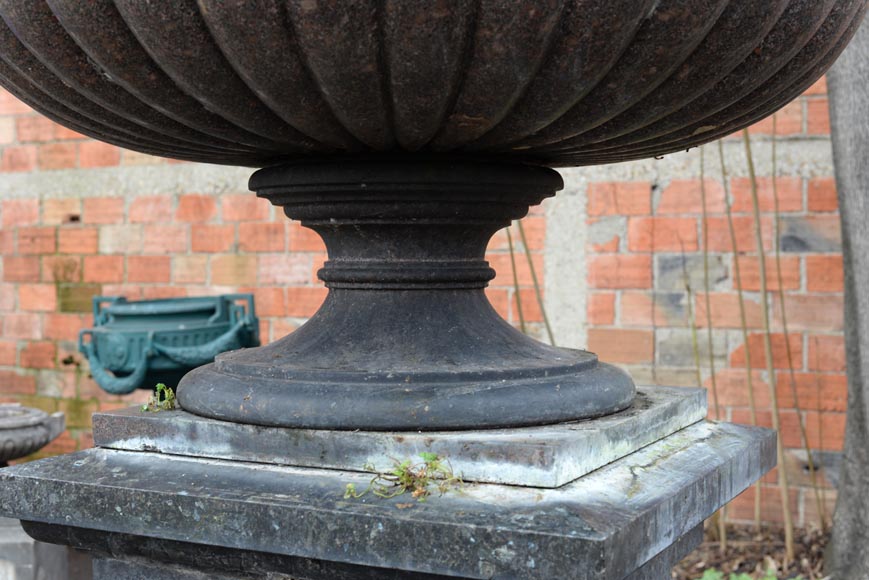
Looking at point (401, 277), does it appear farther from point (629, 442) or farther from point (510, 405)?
point (629, 442)

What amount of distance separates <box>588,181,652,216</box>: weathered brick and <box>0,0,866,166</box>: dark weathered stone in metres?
1.69

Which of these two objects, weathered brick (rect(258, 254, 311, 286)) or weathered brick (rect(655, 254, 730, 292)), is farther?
weathered brick (rect(258, 254, 311, 286))

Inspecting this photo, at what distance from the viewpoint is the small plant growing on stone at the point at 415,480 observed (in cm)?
95

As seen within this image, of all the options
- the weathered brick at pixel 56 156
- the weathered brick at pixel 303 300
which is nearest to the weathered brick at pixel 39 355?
the weathered brick at pixel 56 156

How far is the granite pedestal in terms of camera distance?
866mm

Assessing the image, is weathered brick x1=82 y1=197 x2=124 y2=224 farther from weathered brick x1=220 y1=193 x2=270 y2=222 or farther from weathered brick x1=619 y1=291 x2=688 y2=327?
weathered brick x1=619 y1=291 x2=688 y2=327

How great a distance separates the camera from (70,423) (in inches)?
144

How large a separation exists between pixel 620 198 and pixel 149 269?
5.96ft

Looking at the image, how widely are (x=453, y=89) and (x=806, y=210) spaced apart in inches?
79.9

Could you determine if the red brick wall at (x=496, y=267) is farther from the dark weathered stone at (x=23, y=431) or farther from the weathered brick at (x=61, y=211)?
the dark weathered stone at (x=23, y=431)

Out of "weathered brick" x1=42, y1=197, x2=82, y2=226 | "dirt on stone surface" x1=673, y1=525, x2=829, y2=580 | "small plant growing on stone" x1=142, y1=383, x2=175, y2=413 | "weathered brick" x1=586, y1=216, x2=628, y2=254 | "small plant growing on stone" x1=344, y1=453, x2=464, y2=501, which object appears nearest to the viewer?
"small plant growing on stone" x1=344, y1=453, x2=464, y2=501

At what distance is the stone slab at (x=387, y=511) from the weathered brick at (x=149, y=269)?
7.97 feet

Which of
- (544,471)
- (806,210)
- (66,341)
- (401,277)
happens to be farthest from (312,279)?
(544,471)

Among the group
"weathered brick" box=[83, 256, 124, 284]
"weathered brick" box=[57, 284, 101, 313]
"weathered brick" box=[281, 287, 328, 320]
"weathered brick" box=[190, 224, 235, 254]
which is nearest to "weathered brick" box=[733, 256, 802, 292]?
"weathered brick" box=[281, 287, 328, 320]
